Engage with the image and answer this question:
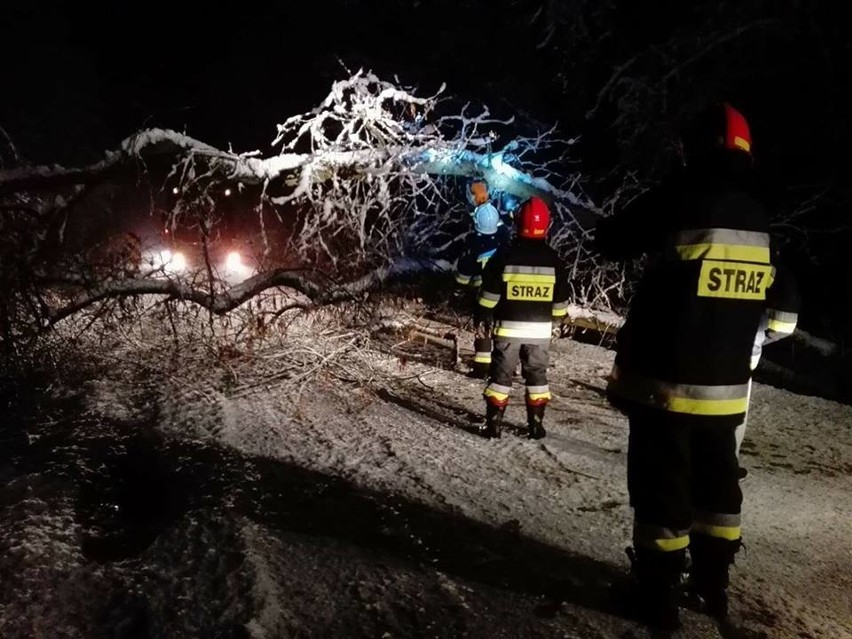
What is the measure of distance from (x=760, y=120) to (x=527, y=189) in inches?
160

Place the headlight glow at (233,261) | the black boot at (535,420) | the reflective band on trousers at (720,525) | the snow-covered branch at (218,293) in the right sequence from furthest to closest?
the headlight glow at (233,261), the snow-covered branch at (218,293), the black boot at (535,420), the reflective band on trousers at (720,525)

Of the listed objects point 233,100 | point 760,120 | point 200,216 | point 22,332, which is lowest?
point 22,332

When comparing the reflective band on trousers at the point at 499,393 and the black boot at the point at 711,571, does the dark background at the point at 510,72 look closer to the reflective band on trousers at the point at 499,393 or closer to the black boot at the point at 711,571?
the reflective band on trousers at the point at 499,393

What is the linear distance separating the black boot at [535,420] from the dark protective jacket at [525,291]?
0.45 metres

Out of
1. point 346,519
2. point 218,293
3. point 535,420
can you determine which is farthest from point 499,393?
point 218,293

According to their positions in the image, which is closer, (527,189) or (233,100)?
(527,189)

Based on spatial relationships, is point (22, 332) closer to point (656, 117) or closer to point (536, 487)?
point (536, 487)

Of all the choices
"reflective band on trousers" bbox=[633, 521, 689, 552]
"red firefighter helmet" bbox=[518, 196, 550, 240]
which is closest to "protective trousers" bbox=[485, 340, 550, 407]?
"red firefighter helmet" bbox=[518, 196, 550, 240]

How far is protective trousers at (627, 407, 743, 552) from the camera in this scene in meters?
2.13

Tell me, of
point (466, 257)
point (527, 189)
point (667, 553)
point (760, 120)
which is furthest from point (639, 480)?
point (760, 120)

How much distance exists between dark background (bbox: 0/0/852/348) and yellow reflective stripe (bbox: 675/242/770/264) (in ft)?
19.3

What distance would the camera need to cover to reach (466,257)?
6.36 metres

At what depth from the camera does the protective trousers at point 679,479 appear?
213cm

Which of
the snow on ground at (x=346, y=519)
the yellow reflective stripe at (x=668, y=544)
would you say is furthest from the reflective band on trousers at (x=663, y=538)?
the snow on ground at (x=346, y=519)
